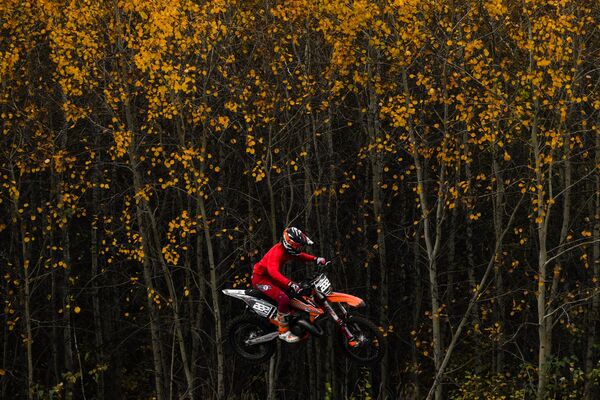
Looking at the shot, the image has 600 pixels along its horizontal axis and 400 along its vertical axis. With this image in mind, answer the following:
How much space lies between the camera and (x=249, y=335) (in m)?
15.1

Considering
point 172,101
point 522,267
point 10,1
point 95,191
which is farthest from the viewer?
point 522,267

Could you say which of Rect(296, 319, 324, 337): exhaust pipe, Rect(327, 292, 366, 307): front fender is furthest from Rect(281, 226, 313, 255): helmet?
Rect(296, 319, 324, 337): exhaust pipe

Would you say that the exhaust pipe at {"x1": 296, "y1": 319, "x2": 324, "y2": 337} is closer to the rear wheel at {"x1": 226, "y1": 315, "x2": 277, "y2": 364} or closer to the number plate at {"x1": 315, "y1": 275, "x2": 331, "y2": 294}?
the number plate at {"x1": 315, "y1": 275, "x2": 331, "y2": 294}

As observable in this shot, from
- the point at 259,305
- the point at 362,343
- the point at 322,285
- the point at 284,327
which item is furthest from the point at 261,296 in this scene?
the point at 362,343

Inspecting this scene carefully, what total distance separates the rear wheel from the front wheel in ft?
4.63

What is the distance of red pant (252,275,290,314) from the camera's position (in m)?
14.6

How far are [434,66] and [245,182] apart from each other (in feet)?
23.7

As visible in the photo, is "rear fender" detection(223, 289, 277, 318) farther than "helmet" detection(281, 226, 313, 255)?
Yes

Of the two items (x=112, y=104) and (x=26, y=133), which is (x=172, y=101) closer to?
(x=112, y=104)

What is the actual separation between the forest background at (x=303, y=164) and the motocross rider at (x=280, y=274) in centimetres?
316

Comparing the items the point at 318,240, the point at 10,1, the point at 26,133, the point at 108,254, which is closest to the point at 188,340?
the point at 108,254

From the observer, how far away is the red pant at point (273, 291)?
14.6m

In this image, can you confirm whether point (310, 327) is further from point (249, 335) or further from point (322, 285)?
point (249, 335)

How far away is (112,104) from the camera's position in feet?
71.4
